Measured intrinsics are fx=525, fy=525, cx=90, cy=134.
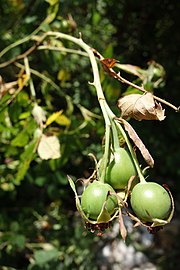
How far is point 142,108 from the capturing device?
2.62 ft

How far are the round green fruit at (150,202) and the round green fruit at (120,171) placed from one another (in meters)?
0.03

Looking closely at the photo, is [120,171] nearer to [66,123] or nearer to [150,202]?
[150,202]

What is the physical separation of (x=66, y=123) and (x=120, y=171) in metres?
0.67

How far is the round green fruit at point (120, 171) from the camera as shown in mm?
762

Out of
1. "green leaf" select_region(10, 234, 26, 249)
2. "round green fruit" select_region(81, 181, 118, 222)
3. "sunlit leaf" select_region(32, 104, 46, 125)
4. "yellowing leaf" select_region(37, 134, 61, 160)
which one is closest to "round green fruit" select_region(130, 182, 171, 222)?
"round green fruit" select_region(81, 181, 118, 222)

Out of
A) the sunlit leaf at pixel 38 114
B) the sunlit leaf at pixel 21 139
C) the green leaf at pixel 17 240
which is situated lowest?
the green leaf at pixel 17 240

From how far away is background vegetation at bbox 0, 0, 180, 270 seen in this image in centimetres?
140

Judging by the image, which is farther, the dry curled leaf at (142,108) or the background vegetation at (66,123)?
the background vegetation at (66,123)

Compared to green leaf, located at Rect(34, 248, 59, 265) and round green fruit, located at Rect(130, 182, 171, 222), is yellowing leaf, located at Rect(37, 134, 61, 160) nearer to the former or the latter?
round green fruit, located at Rect(130, 182, 171, 222)

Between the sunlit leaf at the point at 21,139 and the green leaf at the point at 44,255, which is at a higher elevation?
the sunlit leaf at the point at 21,139

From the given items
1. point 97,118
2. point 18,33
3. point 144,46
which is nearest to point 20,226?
point 97,118

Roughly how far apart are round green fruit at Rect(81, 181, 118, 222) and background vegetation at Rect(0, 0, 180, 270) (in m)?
0.47

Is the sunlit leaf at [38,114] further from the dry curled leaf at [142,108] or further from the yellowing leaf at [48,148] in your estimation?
the dry curled leaf at [142,108]

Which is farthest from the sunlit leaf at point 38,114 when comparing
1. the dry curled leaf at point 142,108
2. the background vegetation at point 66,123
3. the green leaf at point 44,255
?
the green leaf at point 44,255
